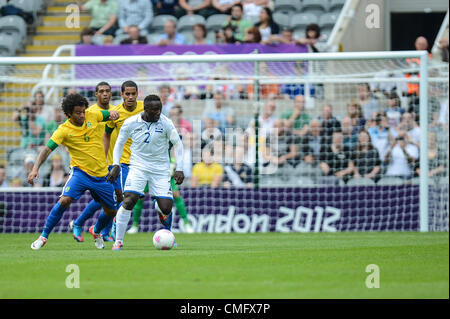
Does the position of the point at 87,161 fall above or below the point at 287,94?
below

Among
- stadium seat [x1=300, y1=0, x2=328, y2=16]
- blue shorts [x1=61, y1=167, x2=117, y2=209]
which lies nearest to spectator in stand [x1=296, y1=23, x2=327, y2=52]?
stadium seat [x1=300, y1=0, x2=328, y2=16]

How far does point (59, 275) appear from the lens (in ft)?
27.3

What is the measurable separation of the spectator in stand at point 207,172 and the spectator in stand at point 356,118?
250 centimetres

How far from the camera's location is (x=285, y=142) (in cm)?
1678

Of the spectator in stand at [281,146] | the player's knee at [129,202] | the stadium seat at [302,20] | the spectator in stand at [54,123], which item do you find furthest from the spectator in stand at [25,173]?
the stadium seat at [302,20]

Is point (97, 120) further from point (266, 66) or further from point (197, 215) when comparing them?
point (266, 66)

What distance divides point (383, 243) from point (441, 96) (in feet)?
18.1

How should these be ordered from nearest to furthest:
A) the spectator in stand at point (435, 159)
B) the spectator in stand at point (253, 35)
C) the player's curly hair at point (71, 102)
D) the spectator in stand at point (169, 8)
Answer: the player's curly hair at point (71, 102) → the spectator in stand at point (435, 159) → the spectator in stand at point (253, 35) → the spectator in stand at point (169, 8)

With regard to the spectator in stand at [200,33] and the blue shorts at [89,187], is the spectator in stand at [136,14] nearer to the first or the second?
the spectator in stand at [200,33]

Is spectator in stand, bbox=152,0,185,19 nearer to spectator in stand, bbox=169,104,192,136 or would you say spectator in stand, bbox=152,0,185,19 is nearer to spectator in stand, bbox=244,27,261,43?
spectator in stand, bbox=244,27,261,43

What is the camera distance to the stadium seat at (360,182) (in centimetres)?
1608

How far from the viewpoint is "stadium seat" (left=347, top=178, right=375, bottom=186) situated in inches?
633

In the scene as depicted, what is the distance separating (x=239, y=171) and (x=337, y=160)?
177 centimetres
